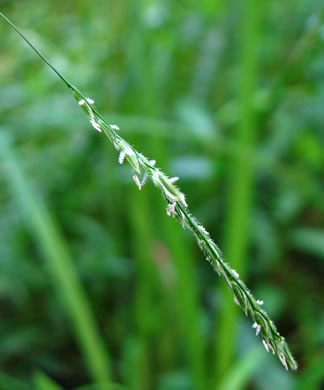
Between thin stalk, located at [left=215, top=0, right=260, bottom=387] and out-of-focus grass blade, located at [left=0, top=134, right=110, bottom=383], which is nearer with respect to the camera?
thin stalk, located at [left=215, top=0, right=260, bottom=387]

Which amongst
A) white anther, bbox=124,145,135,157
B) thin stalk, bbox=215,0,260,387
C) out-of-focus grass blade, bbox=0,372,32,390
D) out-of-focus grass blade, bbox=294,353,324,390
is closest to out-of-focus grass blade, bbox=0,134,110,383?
out-of-focus grass blade, bbox=0,372,32,390

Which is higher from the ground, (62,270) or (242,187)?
(62,270)

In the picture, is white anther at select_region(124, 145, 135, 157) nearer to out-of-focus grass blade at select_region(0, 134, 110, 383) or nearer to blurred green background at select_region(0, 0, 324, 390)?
blurred green background at select_region(0, 0, 324, 390)

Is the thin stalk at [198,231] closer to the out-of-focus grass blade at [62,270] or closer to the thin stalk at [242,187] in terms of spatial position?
the thin stalk at [242,187]

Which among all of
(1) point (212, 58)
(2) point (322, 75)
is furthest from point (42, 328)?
(1) point (212, 58)

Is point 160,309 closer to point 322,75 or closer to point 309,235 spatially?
point 309,235

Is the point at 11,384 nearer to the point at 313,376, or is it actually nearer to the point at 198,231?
the point at 313,376

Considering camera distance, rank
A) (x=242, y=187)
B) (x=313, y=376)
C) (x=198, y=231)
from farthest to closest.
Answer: (x=242, y=187) < (x=313, y=376) < (x=198, y=231)

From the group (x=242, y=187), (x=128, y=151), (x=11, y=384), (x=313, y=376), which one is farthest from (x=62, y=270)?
(x=128, y=151)
